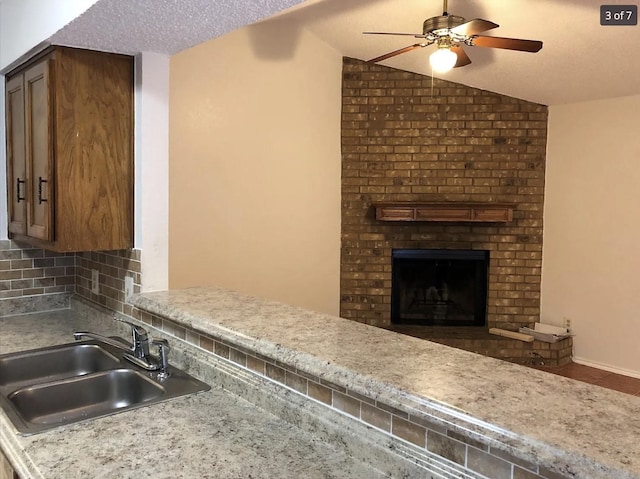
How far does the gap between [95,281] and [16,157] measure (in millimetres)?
667

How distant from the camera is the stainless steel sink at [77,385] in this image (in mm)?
1727

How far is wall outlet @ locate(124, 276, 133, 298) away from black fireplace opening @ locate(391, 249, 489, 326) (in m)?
3.30

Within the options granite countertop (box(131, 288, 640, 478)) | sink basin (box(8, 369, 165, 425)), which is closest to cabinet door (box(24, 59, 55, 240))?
sink basin (box(8, 369, 165, 425))

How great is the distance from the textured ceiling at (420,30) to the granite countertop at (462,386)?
3.04 feet

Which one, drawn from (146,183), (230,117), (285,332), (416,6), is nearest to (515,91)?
(416,6)

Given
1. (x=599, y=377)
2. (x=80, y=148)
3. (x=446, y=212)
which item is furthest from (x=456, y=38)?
(x=599, y=377)

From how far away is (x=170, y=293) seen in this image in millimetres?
2098

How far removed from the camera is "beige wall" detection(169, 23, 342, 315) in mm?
3904

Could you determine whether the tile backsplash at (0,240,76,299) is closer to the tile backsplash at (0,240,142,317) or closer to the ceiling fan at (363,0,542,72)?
the tile backsplash at (0,240,142,317)

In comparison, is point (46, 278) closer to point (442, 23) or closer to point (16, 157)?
point (16, 157)

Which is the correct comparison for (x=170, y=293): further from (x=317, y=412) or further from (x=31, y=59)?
(x=31, y=59)

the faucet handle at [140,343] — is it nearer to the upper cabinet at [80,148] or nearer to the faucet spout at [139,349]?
the faucet spout at [139,349]

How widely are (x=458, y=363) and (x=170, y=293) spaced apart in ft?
4.05

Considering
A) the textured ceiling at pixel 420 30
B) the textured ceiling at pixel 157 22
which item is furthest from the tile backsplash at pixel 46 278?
the textured ceiling at pixel 420 30
